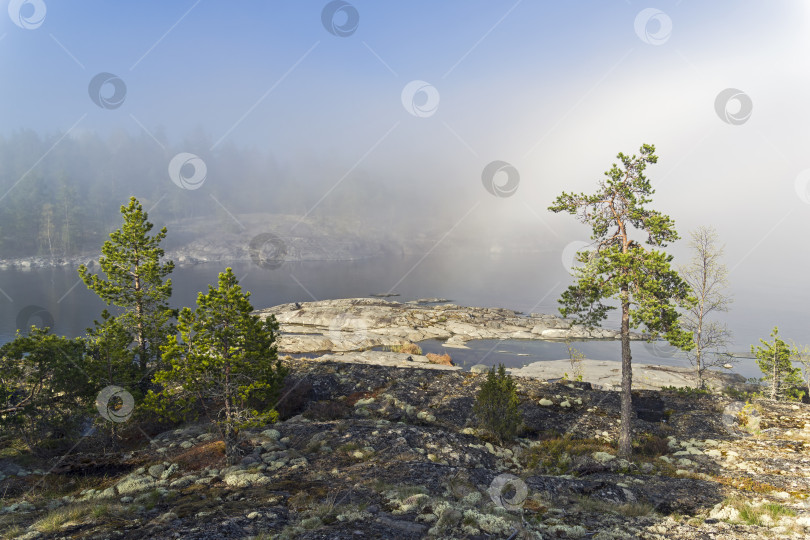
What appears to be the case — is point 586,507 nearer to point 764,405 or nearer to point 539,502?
point 539,502

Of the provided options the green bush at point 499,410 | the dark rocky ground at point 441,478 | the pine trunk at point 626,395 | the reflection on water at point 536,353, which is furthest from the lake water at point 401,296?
the pine trunk at point 626,395

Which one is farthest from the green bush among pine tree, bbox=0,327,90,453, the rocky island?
pine tree, bbox=0,327,90,453

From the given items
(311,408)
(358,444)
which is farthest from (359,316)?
(358,444)

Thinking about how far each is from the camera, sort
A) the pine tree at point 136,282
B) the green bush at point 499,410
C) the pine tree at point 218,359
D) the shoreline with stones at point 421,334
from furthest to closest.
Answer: the shoreline with stones at point 421,334
the pine tree at point 136,282
the green bush at point 499,410
the pine tree at point 218,359

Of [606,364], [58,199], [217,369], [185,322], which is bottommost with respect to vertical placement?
[606,364]

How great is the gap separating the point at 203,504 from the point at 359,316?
63425 mm

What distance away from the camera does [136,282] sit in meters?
27.4

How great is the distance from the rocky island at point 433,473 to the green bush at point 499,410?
0.87 meters

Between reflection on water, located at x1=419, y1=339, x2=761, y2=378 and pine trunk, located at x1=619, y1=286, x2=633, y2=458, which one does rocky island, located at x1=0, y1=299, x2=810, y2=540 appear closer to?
pine trunk, located at x1=619, y1=286, x2=633, y2=458

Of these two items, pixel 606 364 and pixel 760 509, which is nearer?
pixel 760 509

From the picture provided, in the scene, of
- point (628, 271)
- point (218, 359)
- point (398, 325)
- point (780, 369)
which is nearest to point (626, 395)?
point (628, 271)

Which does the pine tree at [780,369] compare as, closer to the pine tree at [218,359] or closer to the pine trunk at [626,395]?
the pine trunk at [626,395]

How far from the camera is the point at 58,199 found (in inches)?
6964

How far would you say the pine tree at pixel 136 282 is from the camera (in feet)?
86.1
